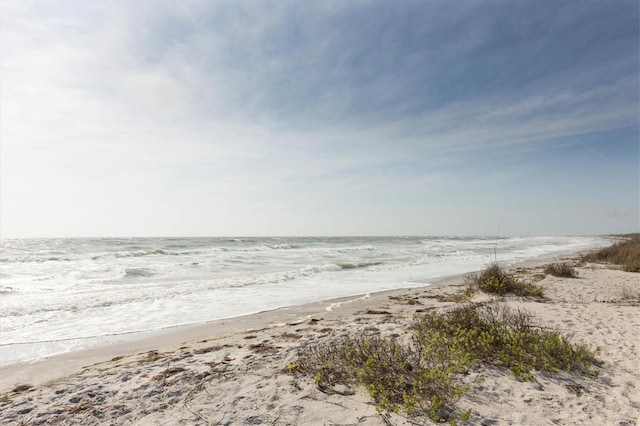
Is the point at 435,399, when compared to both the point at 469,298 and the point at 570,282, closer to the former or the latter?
the point at 469,298

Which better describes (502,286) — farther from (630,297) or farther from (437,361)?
(437,361)

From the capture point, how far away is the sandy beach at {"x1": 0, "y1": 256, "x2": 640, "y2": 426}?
Result: 3799 millimetres

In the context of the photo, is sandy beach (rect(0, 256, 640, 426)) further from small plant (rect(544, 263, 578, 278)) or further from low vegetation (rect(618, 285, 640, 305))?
small plant (rect(544, 263, 578, 278))

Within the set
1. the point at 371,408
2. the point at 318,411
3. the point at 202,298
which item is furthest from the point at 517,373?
the point at 202,298

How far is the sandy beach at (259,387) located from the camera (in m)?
3.80

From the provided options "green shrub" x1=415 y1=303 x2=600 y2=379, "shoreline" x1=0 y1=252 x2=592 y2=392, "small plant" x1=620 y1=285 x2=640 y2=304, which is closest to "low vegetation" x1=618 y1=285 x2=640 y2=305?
"small plant" x1=620 y1=285 x2=640 y2=304

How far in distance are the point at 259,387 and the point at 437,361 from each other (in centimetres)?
237

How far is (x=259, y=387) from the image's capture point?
4441 mm

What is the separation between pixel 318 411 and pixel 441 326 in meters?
3.05

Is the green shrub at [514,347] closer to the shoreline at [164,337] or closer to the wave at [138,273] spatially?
the shoreline at [164,337]

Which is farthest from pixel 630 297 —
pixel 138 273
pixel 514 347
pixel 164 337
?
pixel 138 273

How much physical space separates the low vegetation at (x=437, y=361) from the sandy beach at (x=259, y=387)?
16 cm

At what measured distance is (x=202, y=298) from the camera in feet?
40.1

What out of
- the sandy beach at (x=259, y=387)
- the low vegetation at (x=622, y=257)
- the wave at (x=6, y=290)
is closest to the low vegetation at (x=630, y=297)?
the sandy beach at (x=259, y=387)
